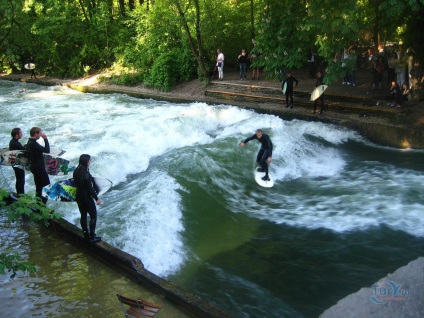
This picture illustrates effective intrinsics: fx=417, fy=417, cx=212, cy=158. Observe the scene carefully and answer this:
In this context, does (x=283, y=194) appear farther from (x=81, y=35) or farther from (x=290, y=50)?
(x=81, y=35)

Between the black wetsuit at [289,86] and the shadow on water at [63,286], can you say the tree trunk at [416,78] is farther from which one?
the shadow on water at [63,286]

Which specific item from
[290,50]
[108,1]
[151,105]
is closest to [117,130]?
[151,105]

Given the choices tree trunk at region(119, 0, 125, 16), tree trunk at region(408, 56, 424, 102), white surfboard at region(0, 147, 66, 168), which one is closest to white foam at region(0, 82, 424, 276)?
white surfboard at region(0, 147, 66, 168)

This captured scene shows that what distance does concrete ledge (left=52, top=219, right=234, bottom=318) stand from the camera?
553 centimetres

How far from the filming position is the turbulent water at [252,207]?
287 inches

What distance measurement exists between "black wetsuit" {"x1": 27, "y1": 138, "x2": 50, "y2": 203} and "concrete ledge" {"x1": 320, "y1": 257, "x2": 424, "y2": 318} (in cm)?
600

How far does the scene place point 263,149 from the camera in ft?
35.7

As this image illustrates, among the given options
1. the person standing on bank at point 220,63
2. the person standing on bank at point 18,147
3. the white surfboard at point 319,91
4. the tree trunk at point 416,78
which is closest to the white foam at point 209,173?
the person standing on bank at point 18,147

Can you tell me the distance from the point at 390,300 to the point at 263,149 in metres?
6.28

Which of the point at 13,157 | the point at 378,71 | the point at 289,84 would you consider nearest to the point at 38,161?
the point at 13,157

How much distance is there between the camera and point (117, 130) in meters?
15.8

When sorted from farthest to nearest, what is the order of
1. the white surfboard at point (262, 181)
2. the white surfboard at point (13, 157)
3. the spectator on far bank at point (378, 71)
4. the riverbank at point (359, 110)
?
the spectator on far bank at point (378, 71)
the riverbank at point (359, 110)
the white surfboard at point (262, 181)
the white surfboard at point (13, 157)

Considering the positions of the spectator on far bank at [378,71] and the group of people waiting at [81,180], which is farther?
the spectator on far bank at [378,71]

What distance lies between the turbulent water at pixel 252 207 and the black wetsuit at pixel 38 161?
1168 millimetres
